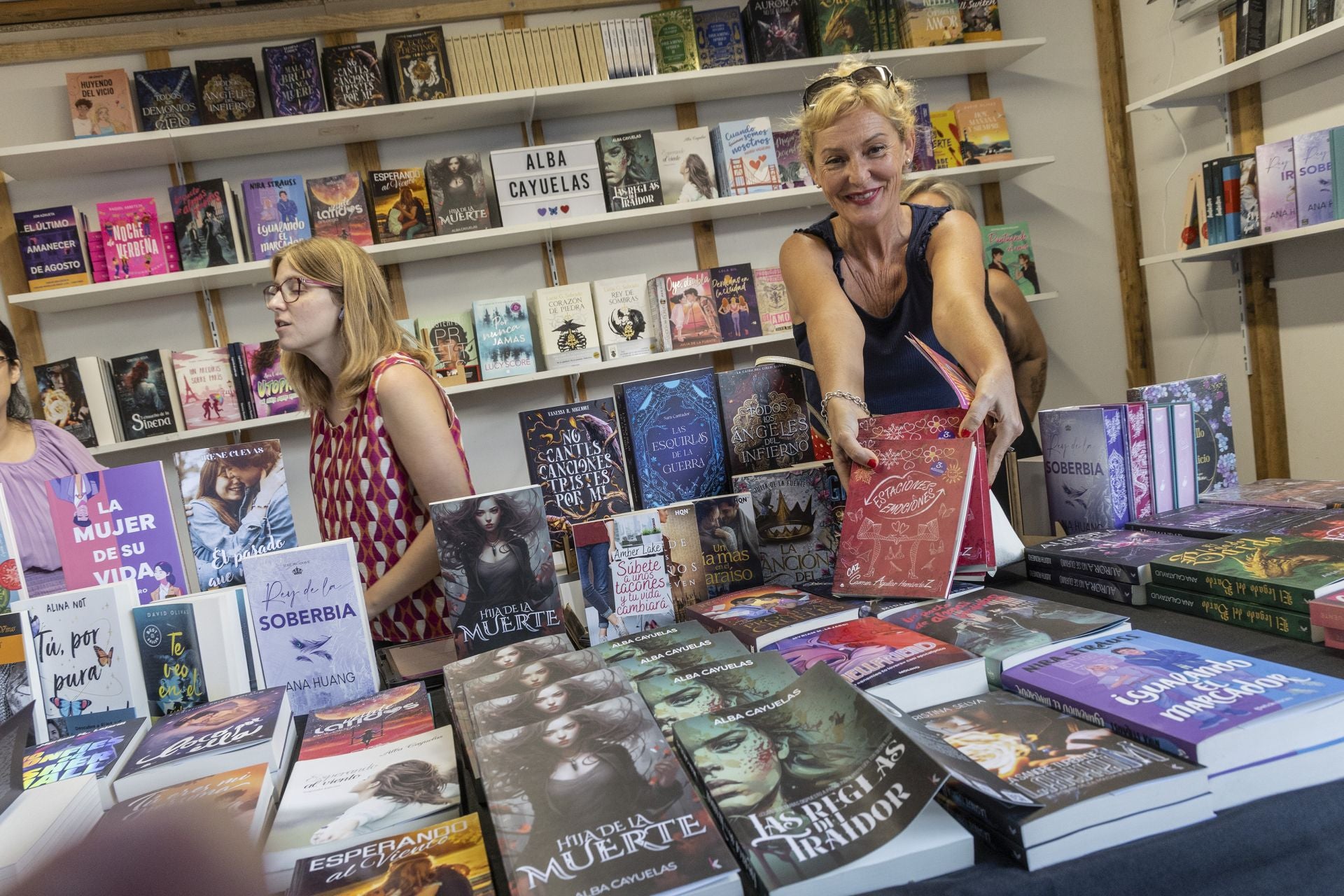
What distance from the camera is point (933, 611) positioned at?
1.23m

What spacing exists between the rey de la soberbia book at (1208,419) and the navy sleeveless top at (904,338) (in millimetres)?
397

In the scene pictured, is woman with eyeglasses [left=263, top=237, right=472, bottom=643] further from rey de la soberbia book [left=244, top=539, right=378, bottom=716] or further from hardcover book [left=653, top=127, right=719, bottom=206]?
hardcover book [left=653, top=127, right=719, bottom=206]

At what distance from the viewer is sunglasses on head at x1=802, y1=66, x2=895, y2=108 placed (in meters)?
1.66

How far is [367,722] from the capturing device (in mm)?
1085

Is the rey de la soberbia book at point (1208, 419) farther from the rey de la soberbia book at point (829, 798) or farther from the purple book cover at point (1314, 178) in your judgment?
the purple book cover at point (1314, 178)

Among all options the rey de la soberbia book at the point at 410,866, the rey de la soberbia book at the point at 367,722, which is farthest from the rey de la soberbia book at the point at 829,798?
the rey de la soberbia book at the point at 367,722

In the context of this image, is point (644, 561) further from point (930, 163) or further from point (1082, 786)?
point (930, 163)

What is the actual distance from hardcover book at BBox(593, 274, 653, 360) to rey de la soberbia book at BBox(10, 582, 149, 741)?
2.40 metres

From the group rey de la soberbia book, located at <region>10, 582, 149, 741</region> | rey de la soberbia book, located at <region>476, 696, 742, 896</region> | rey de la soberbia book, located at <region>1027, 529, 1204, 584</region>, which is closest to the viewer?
rey de la soberbia book, located at <region>476, 696, 742, 896</region>

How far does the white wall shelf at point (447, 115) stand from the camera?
10.2 ft

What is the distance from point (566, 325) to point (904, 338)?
176 centimetres

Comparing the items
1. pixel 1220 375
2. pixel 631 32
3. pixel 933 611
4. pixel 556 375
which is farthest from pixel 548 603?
pixel 631 32

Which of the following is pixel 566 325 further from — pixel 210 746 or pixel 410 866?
pixel 410 866

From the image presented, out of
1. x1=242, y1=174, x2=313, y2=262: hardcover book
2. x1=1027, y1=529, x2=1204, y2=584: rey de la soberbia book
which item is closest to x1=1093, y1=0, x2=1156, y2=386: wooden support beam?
x1=1027, y1=529, x2=1204, y2=584: rey de la soberbia book
